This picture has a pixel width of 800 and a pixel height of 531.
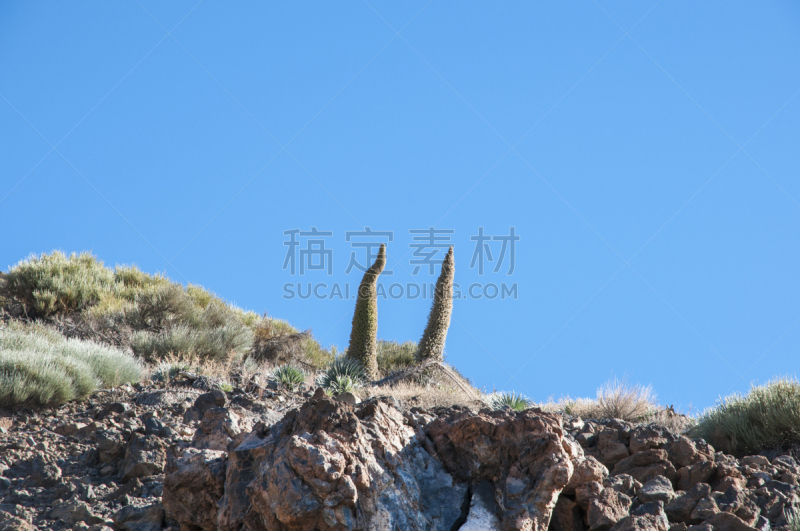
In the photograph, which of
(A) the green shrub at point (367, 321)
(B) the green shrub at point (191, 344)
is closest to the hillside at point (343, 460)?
(B) the green shrub at point (191, 344)

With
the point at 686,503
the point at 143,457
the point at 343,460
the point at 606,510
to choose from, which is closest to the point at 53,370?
the point at 143,457

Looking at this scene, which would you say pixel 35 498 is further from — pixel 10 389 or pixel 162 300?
pixel 162 300

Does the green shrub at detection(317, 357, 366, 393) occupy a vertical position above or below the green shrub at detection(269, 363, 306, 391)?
above

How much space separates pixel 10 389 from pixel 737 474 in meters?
7.34

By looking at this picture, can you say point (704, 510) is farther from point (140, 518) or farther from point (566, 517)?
point (140, 518)

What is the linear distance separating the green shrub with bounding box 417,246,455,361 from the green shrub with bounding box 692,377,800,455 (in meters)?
8.19

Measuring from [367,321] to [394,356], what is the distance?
348 centimetres

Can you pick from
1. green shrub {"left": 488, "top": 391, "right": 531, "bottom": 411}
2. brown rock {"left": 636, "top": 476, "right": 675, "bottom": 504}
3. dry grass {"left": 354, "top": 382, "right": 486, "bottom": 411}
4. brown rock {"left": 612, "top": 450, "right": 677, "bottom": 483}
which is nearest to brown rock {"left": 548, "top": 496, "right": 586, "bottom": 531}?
brown rock {"left": 636, "top": 476, "right": 675, "bottom": 504}

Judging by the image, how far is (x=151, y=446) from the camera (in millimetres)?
5309

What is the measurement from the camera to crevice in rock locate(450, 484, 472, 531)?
3.72 meters

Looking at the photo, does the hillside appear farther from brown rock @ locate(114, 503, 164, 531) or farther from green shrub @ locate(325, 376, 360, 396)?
green shrub @ locate(325, 376, 360, 396)

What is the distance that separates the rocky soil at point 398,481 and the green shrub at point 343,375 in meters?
5.40

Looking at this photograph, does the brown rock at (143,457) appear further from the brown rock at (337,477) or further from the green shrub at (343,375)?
the green shrub at (343,375)

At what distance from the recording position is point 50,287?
46.7ft
